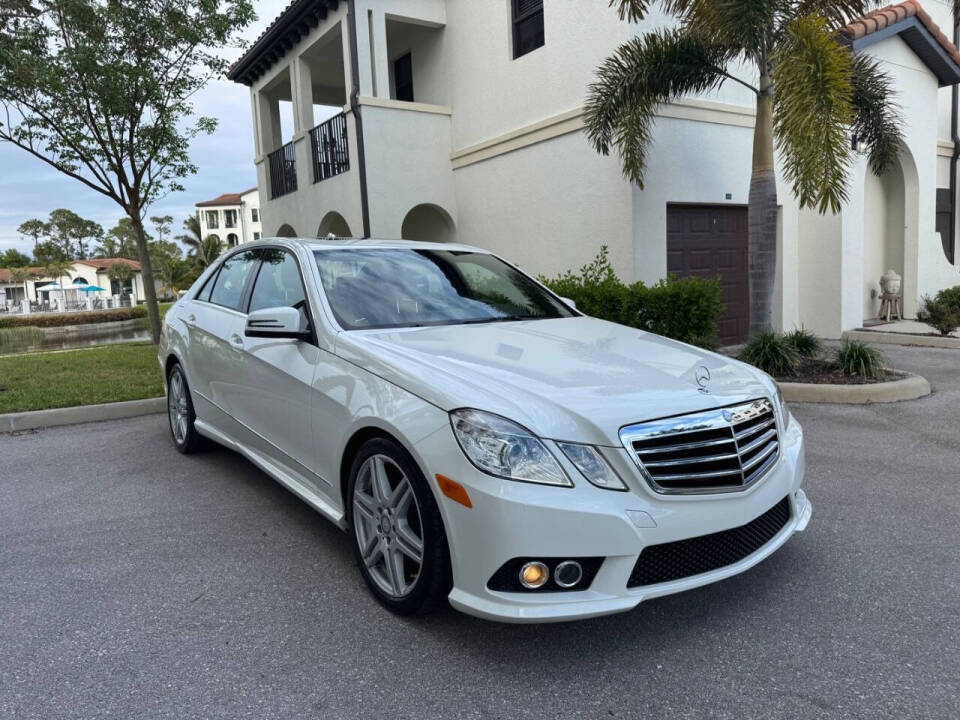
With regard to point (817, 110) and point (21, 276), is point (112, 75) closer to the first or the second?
point (817, 110)

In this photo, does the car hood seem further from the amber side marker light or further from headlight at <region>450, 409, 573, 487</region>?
the amber side marker light

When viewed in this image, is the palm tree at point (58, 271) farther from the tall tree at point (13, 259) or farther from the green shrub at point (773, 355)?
the green shrub at point (773, 355)

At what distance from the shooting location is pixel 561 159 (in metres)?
11.2

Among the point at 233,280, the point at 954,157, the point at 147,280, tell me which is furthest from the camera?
the point at 954,157

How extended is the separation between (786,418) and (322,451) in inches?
85.0

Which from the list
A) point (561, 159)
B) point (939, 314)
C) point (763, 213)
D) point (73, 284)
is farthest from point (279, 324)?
point (73, 284)

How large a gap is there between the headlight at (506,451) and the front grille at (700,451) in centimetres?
30

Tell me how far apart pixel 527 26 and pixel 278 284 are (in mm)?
9500

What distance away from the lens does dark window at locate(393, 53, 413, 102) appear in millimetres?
15754

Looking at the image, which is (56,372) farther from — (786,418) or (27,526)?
(786,418)

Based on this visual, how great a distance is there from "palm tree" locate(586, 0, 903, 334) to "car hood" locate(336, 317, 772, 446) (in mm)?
4420

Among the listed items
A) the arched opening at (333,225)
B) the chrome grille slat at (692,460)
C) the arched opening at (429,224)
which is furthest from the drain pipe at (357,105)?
the chrome grille slat at (692,460)

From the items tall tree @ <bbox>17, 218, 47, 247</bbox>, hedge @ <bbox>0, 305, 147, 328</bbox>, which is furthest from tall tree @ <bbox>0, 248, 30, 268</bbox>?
hedge @ <bbox>0, 305, 147, 328</bbox>

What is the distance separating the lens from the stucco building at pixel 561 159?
10.6 m
